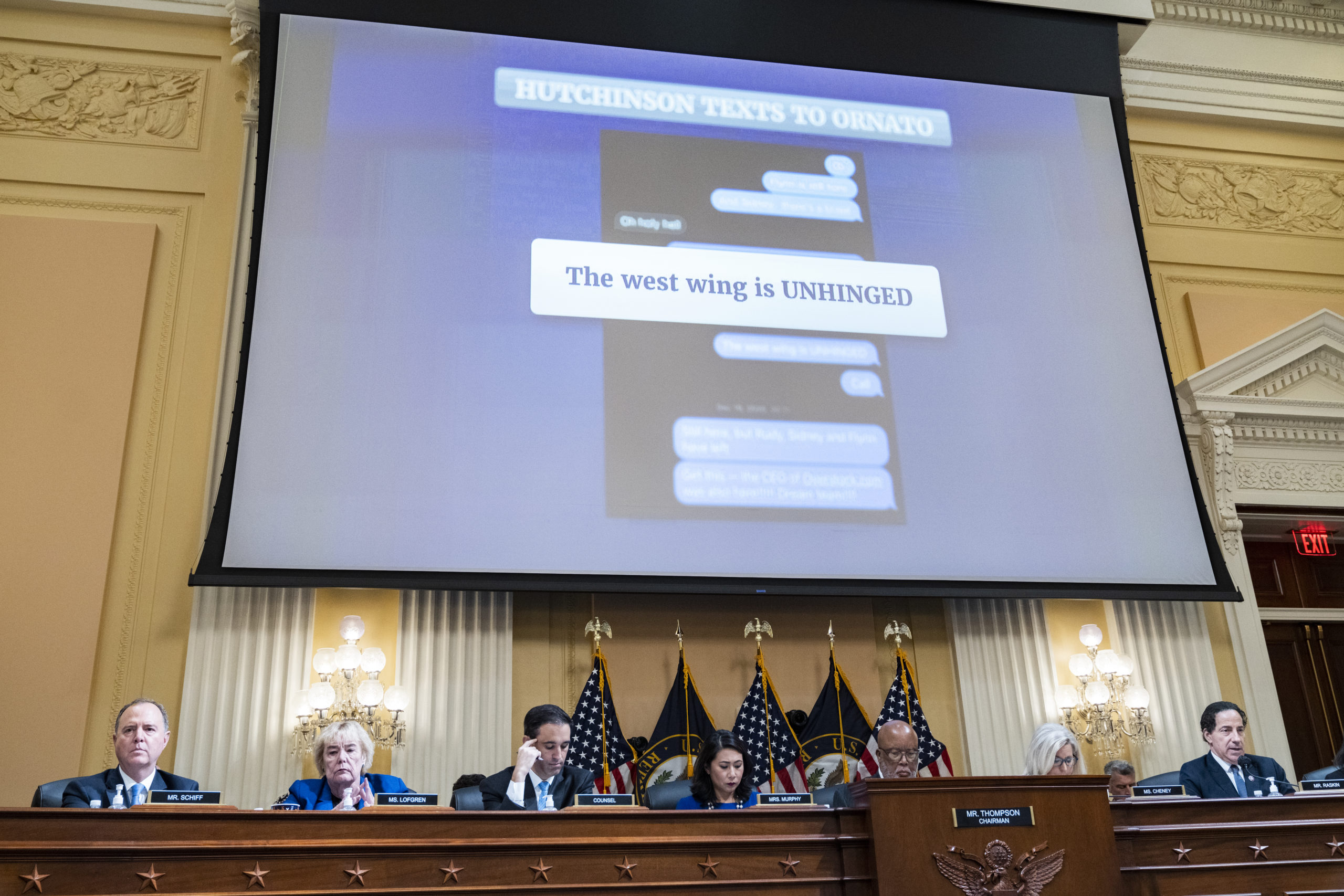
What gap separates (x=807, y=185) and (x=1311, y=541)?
3.99 metres

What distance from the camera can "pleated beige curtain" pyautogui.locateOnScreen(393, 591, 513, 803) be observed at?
17.8ft

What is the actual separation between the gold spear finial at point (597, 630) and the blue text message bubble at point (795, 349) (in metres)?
1.51

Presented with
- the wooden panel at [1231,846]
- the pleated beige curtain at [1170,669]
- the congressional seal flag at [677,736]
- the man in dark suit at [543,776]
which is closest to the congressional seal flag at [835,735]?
the congressional seal flag at [677,736]

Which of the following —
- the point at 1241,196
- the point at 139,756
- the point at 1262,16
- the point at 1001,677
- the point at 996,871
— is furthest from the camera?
Result: the point at 1262,16

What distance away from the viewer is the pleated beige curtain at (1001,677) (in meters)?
6.00

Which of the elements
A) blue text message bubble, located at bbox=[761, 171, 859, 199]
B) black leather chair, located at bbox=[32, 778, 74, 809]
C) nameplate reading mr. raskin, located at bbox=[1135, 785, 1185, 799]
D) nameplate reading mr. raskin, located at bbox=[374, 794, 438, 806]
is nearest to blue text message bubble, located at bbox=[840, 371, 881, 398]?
blue text message bubble, located at bbox=[761, 171, 859, 199]

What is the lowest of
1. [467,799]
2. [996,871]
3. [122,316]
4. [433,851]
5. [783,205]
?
[996,871]

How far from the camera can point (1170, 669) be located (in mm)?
6320

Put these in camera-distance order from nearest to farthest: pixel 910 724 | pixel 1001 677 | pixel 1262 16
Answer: pixel 910 724 < pixel 1001 677 < pixel 1262 16

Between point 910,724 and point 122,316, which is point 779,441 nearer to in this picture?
point 910,724

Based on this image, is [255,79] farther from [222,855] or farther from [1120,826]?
[1120,826]

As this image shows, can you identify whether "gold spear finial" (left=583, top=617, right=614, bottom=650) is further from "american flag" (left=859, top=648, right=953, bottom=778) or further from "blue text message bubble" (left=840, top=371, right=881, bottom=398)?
"blue text message bubble" (left=840, top=371, right=881, bottom=398)

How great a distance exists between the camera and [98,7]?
6668mm

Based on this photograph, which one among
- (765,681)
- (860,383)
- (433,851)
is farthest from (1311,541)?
(433,851)
